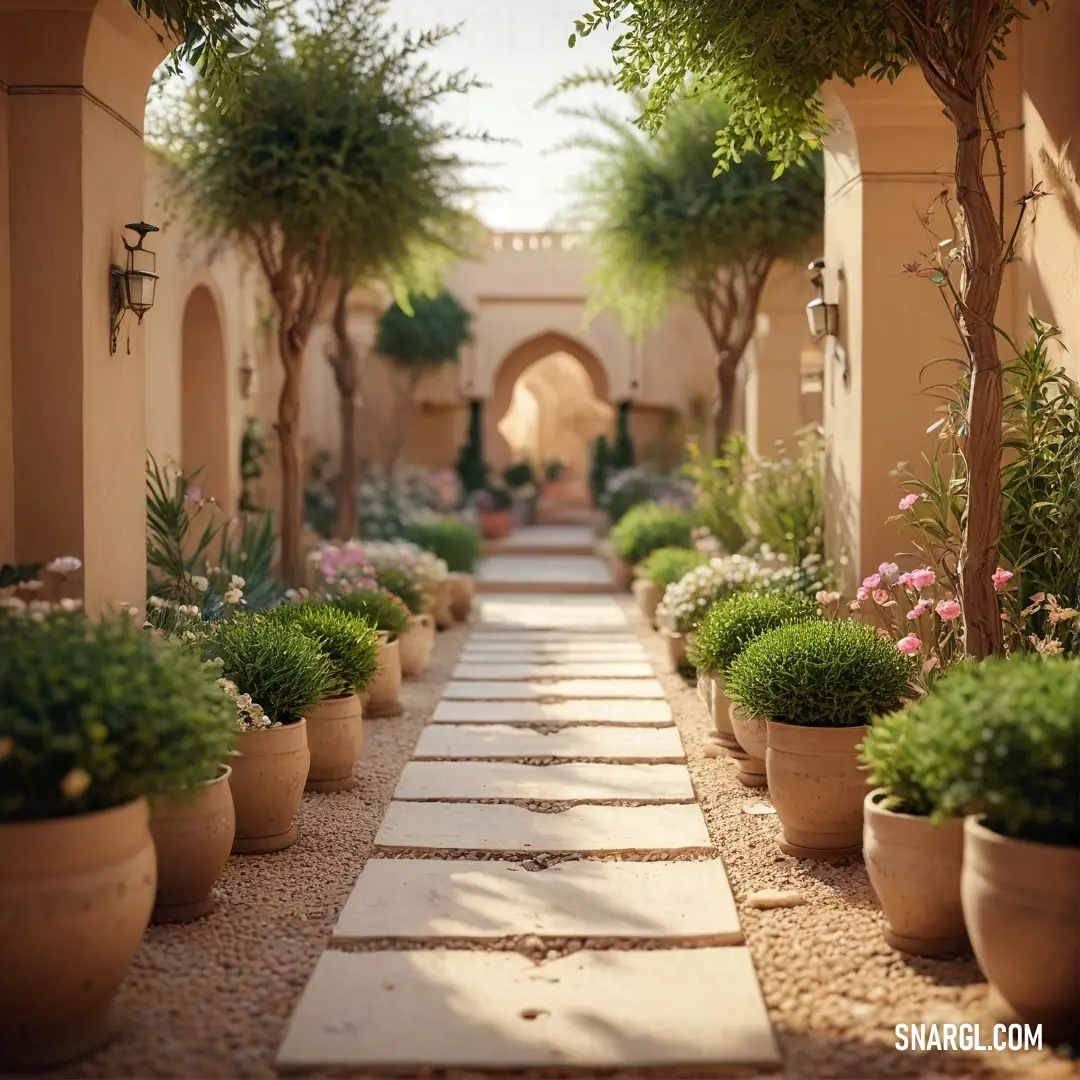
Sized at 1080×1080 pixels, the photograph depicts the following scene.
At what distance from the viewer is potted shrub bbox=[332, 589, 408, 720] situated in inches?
255

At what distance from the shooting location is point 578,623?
34.9 feet

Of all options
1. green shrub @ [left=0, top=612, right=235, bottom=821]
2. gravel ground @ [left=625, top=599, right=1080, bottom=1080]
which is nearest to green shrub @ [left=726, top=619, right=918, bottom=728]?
gravel ground @ [left=625, top=599, right=1080, bottom=1080]

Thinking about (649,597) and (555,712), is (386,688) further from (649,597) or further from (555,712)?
(649,597)

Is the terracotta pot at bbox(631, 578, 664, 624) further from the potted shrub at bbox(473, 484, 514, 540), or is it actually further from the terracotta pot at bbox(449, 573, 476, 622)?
the potted shrub at bbox(473, 484, 514, 540)

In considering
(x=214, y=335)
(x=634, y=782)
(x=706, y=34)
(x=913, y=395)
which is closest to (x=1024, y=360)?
(x=913, y=395)

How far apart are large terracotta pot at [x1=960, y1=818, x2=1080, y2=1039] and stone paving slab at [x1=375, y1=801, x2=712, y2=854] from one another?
155cm

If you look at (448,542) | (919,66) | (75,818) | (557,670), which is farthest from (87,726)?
(448,542)

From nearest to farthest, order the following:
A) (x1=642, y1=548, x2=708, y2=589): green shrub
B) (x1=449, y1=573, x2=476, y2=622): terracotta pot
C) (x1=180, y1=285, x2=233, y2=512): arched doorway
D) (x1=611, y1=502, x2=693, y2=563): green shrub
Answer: (x1=642, y1=548, x2=708, y2=589): green shrub → (x1=180, y1=285, x2=233, y2=512): arched doorway → (x1=449, y1=573, x2=476, y2=622): terracotta pot → (x1=611, y1=502, x2=693, y2=563): green shrub

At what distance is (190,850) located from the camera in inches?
141

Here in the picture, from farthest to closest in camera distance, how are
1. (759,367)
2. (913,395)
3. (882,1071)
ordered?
(759,367) → (913,395) → (882,1071)

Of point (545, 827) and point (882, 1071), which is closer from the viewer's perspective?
point (882, 1071)

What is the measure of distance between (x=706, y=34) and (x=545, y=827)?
297 cm

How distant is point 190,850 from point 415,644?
427 cm

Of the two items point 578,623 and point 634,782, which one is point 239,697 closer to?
point 634,782
